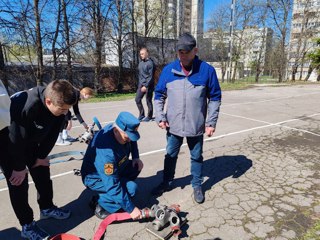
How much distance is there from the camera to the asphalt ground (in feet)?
8.59

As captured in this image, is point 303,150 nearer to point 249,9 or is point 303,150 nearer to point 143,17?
point 143,17

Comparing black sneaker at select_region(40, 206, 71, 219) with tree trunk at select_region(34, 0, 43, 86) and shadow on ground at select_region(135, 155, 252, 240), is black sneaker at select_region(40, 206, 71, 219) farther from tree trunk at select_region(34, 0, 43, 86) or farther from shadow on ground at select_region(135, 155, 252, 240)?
tree trunk at select_region(34, 0, 43, 86)

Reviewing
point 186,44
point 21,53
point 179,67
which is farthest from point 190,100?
point 21,53

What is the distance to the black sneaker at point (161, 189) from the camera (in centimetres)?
331

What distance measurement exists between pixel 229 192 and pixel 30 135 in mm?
2524

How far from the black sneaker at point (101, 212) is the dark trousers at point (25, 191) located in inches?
20.6

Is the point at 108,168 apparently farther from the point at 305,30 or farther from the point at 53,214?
the point at 305,30

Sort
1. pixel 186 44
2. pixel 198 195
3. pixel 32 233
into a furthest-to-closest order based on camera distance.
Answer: pixel 198 195, pixel 186 44, pixel 32 233

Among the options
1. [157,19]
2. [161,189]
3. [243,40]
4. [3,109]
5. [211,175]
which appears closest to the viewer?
[3,109]

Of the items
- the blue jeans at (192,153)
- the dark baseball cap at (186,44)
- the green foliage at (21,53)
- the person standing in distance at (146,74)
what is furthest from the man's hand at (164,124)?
the green foliage at (21,53)

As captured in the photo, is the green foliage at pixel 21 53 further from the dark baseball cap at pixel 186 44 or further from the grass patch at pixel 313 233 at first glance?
the grass patch at pixel 313 233

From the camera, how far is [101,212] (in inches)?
111

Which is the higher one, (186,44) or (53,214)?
(186,44)

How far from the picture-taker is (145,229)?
2607 millimetres
